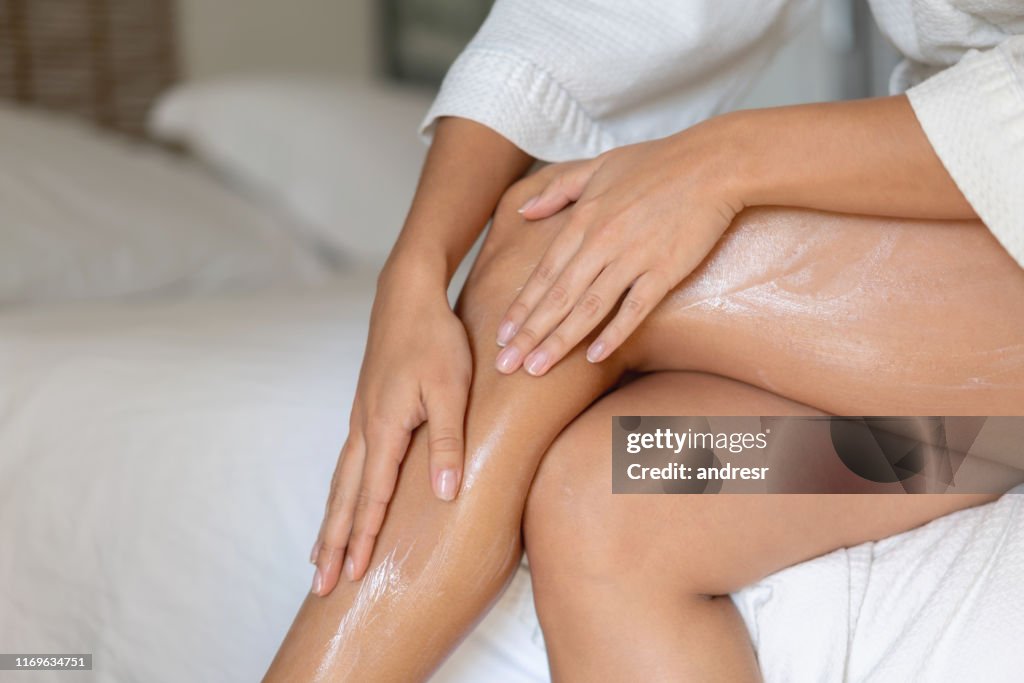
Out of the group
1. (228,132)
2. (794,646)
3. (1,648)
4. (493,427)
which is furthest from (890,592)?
(228,132)

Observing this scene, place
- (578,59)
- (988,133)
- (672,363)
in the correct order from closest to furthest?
(988,133) < (672,363) < (578,59)

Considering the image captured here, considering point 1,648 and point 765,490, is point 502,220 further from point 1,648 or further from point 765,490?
point 1,648

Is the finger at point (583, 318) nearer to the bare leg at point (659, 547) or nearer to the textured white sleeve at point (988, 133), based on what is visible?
the bare leg at point (659, 547)

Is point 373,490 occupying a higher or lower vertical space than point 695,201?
lower

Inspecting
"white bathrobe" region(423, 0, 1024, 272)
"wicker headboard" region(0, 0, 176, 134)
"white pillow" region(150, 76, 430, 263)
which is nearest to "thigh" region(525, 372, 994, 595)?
"white bathrobe" region(423, 0, 1024, 272)

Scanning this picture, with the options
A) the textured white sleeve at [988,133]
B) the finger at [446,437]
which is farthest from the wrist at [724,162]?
the finger at [446,437]

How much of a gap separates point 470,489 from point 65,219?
1092 mm

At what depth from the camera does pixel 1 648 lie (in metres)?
0.81

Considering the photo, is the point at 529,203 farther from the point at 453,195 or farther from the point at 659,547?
the point at 659,547

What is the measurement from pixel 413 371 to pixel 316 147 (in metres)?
1.30

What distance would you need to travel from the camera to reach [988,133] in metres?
0.56

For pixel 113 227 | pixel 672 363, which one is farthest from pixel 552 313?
pixel 113 227

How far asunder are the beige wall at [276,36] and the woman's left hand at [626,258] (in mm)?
1916

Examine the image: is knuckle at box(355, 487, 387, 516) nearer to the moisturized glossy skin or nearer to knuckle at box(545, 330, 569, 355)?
the moisturized glossy skin
